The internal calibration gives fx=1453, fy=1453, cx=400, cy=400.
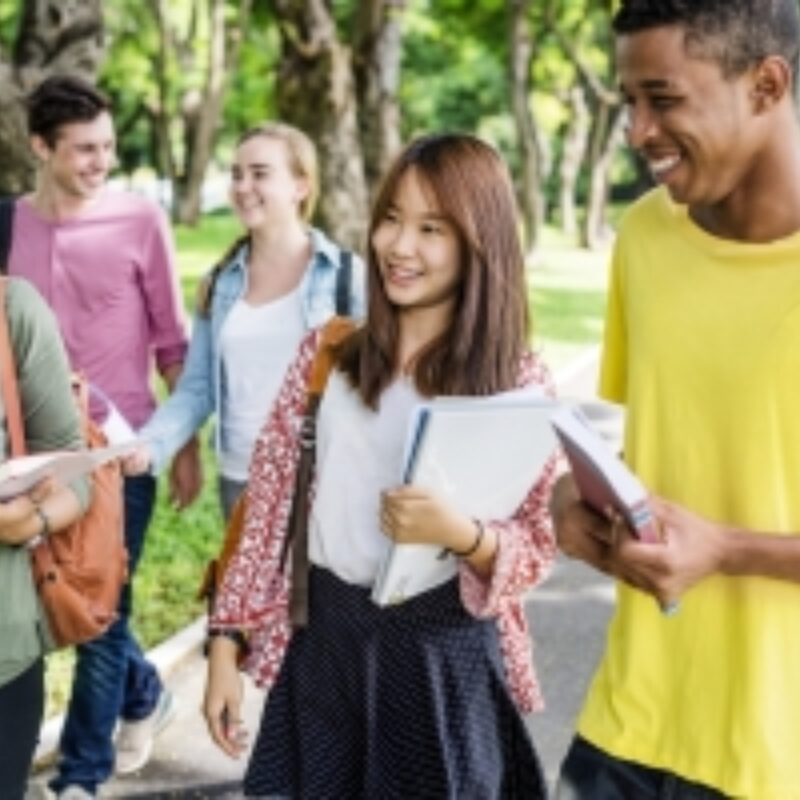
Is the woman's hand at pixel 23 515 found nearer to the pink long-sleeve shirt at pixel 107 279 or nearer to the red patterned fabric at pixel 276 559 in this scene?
the red patterned fabric at pixel 276 559

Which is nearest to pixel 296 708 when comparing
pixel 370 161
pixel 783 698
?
pixel 783 698

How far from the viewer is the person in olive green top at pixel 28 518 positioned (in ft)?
8.86

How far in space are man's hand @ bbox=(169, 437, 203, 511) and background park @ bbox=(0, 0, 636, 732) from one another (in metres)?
0.95

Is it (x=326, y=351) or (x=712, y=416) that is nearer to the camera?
(x=712, y=416)

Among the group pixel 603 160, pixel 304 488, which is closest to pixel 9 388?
pixel 304 488

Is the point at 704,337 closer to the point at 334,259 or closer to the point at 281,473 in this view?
the point at 281,473

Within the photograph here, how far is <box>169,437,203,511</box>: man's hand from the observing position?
4836 millimetres

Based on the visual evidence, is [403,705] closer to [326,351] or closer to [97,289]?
[326,351]

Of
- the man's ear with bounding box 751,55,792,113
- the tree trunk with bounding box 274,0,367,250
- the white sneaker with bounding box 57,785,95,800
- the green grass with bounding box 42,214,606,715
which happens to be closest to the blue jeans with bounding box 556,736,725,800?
the man's ear with bounding box 751,55,792,113

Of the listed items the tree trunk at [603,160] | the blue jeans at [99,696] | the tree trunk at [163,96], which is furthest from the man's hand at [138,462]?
the tree trunk at [163,96]

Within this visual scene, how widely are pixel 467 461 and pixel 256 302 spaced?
7.19ft

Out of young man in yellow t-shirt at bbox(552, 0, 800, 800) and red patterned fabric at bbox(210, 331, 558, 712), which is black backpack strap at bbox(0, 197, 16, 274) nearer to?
red patterned fabric at bbox(210, 331, 558, 712)

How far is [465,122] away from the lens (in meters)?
47.5

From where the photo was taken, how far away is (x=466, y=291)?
8.82 feet
